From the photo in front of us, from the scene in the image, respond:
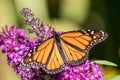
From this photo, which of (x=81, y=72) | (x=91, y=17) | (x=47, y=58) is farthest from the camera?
(x=91, y=17)

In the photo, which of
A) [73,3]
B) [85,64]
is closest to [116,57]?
[73,3]

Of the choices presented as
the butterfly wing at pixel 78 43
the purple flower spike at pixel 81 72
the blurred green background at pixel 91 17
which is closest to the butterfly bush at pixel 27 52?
the purple flower spike at pixel 81 72

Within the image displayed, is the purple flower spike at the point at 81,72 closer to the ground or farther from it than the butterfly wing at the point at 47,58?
closer to the ground

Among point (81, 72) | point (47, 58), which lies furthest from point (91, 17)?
point (47, 58)

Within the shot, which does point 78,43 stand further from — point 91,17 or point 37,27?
point 91,17

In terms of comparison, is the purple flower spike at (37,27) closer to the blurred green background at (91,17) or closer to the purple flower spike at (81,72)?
the purple flower spike at (81,72)

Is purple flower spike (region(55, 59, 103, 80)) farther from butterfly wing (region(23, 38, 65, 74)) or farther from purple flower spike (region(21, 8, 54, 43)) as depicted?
purple flower spike (region(21, 8, 54, 43))

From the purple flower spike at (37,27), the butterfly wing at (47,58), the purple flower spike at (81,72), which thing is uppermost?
the purple flower spike at (37,27)
